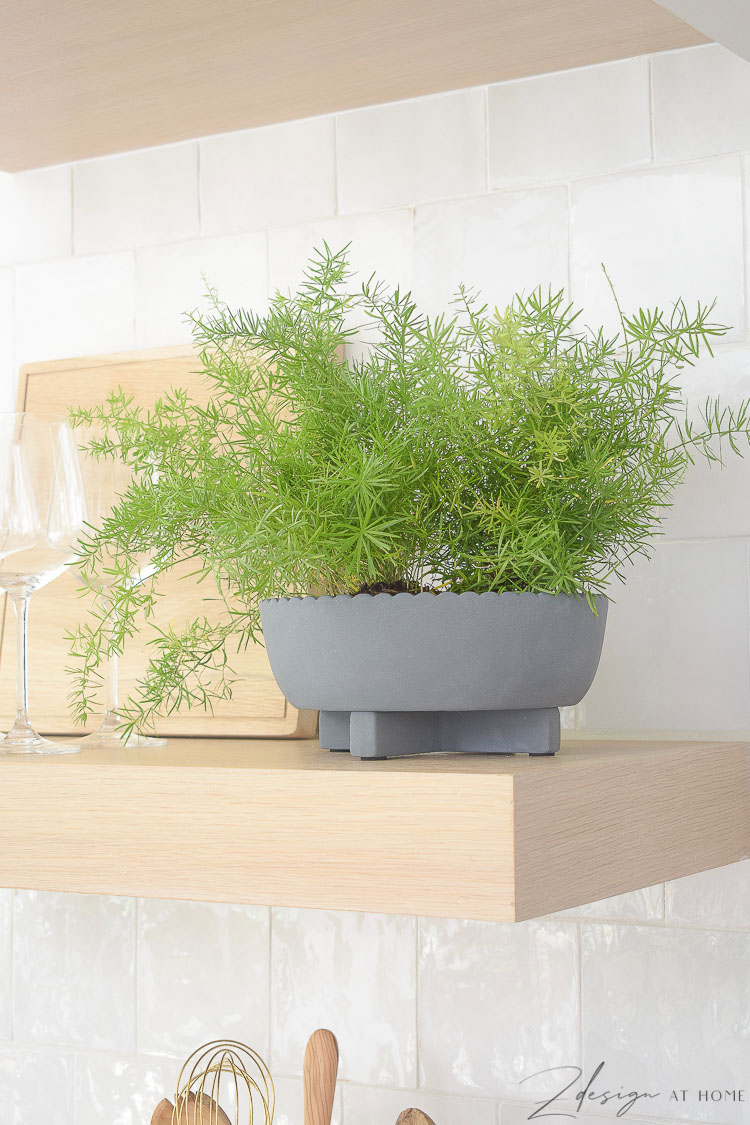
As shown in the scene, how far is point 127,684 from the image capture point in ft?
3.71

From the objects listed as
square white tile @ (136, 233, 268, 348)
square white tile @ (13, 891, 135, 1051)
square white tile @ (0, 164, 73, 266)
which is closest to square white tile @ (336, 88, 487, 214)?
square white tile @ (136, 233, 268, 348)

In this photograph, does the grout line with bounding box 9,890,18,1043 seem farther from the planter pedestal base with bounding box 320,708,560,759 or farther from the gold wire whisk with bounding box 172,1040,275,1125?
the planter pedestal base with bounding box 320,708,560,759

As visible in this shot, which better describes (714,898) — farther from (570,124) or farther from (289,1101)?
(570,124)

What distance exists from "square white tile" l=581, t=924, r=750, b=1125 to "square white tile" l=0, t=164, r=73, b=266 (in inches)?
34.0

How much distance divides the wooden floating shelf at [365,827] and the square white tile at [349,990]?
34 cm

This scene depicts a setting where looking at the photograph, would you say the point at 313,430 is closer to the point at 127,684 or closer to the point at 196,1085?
the point at 127,684

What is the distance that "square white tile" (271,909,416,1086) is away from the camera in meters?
1.06

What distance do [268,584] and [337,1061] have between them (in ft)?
1.49

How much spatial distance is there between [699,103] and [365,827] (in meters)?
0.67

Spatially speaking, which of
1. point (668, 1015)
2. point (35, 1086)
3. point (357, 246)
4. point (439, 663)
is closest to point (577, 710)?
point (668, 1015)

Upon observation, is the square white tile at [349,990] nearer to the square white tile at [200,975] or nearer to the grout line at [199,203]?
the square white tile at [200,975]

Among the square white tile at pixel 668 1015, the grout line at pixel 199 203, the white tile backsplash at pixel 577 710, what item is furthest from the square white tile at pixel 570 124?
the square white tile at pixel 668 1015

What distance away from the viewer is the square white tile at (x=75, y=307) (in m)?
1.25

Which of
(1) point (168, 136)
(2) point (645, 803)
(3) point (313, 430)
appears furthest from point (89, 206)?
(2) point (645, 803)
